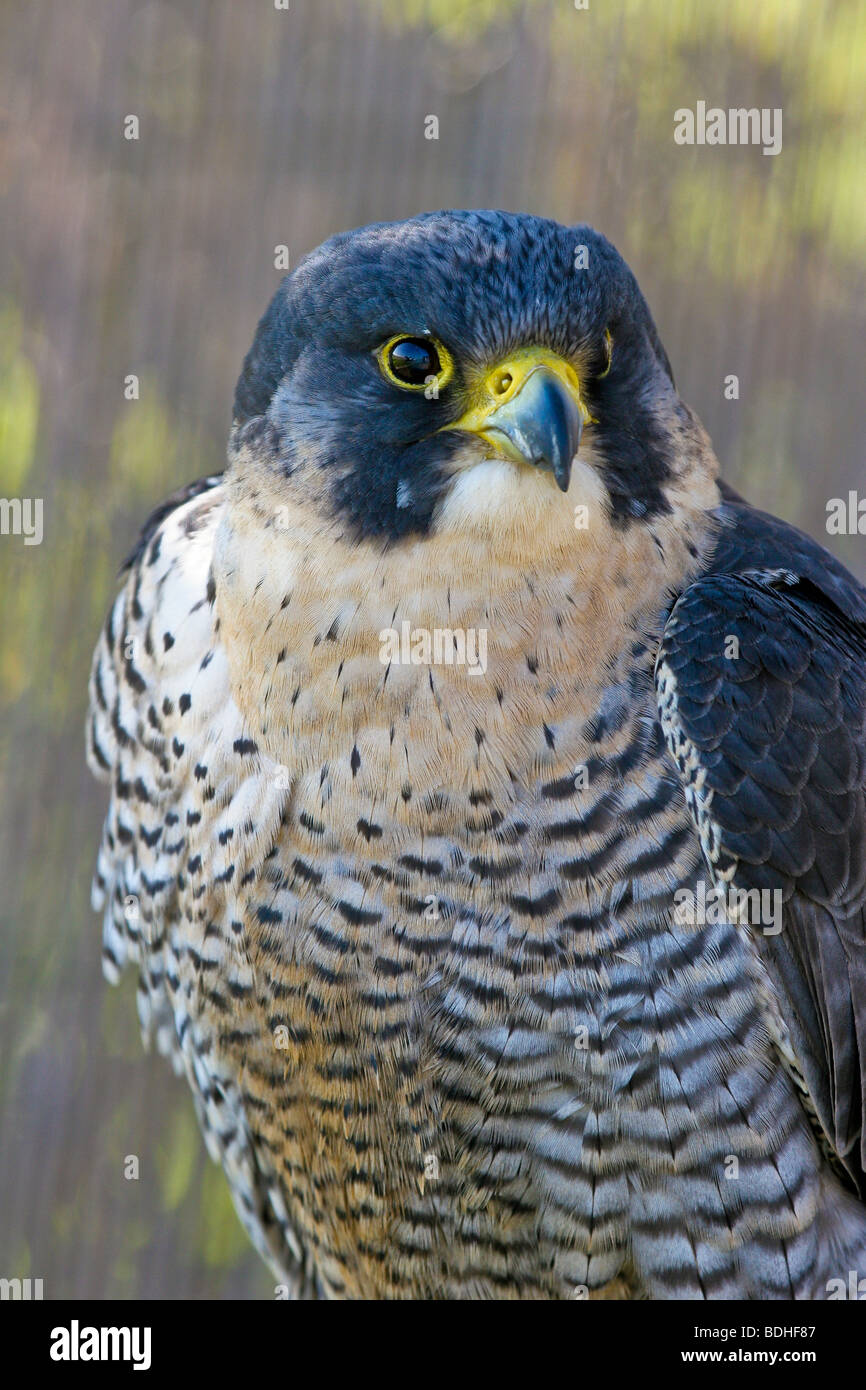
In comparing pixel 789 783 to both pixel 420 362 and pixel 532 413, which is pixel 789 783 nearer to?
pixel 532 413

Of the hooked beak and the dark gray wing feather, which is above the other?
the hooked beak

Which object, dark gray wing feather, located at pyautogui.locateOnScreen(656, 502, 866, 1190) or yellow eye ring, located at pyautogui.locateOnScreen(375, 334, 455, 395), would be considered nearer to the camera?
yellow eye ring, located at pyautogui.locateOnScreen(375, 334, 455, 395)

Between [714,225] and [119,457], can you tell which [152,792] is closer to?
[119,457]

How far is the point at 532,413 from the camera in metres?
1.89

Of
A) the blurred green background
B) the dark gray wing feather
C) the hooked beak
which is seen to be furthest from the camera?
the blurred green background

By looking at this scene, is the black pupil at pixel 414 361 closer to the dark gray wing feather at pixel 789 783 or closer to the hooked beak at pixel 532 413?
the hooked beak at pixel 532 413

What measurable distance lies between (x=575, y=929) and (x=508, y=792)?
0.78 feet

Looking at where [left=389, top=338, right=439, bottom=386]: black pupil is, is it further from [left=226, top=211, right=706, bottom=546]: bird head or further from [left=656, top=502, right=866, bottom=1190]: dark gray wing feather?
[left=656, top=502, right=866, bottom=1190]: dark gray wing feather

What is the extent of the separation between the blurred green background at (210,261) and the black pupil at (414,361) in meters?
1.29

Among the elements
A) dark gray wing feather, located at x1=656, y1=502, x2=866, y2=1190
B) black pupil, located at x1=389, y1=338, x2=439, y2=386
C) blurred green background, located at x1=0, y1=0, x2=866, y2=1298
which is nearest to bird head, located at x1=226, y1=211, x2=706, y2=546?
black pupil, located at x1=389, y1=338, x2=439, y2=386

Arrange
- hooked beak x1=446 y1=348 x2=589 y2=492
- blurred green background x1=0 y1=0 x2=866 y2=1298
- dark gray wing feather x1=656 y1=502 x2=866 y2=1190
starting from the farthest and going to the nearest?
blurred green background x1=0 y1=0 x2=866 y2=1298 → dark gray wing feather x1=656 y1=502 x2=866 y2=1190 → hooked beak x1=446 y1=348 x2=589 y2=492

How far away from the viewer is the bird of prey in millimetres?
1998

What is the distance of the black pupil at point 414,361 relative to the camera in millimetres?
1963
